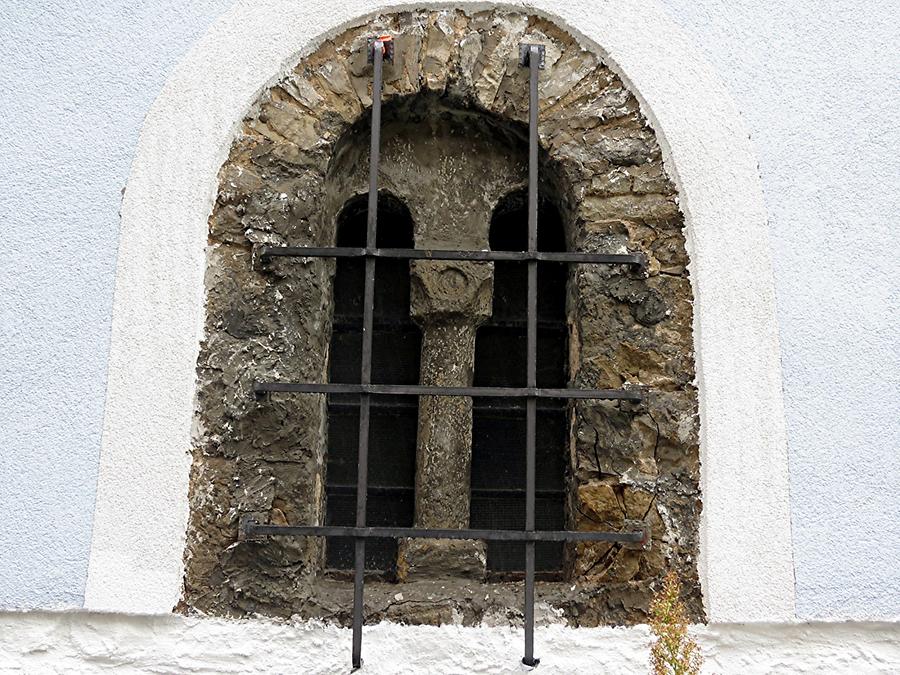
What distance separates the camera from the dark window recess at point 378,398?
2.94 m

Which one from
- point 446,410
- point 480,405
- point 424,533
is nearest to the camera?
point 424,533

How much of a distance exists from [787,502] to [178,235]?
157 cm

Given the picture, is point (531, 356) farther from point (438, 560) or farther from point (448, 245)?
point (438, 560)

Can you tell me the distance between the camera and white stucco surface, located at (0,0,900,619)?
2.62m

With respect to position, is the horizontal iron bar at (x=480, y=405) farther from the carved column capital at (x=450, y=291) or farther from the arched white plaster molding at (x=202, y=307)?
the arched white plaster molding at (x=202, y=307)

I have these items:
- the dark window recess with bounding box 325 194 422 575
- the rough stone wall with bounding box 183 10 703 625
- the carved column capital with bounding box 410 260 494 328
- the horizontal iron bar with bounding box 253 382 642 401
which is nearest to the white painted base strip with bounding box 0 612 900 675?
the rough stone wall with bounding box 183 10 703 625

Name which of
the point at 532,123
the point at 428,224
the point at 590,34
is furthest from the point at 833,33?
the point at 428,224

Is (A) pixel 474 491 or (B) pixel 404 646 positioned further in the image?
(A) pixel 474 491

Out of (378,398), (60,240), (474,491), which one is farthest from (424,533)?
(60,240)

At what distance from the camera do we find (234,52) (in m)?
2.85

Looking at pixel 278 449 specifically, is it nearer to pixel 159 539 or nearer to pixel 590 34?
pixel 159 539

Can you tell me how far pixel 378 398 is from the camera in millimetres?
2979

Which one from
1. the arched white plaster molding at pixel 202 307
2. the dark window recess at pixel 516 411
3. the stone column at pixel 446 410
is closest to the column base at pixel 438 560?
the stone column at pixel 446 410

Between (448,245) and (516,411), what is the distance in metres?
0.47
